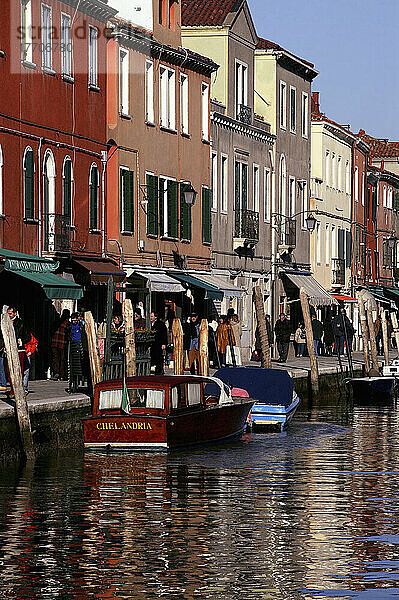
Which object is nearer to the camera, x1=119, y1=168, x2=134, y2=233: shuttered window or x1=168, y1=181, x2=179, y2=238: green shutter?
x1=119, y1=168, x2=134, y2=233: shuttered window

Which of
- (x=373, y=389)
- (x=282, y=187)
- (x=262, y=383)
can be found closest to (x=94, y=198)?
(x=262, y=383)

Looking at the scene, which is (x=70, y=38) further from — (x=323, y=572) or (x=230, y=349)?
(x=323, y=572)

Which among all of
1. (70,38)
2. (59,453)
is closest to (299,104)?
(70,38)

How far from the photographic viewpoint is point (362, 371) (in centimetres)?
5453

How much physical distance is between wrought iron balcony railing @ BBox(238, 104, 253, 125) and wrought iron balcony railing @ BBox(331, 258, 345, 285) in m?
18.3

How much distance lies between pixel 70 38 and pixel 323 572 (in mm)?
25569

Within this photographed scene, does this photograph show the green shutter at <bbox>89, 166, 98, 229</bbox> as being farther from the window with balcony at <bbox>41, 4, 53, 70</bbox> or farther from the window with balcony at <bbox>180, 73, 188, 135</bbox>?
the window with balcony at <bbox>180, 73, 188, 135</bbox>

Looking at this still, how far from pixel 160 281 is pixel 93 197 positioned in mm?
4040

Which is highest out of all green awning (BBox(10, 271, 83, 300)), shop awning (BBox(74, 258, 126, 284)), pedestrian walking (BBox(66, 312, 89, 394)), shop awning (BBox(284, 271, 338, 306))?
shop awning (BBox(284, 271, 338, 306))

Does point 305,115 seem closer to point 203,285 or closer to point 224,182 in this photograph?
point 224,182

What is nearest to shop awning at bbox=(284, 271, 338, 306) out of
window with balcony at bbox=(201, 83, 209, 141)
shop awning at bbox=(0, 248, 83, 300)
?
window with balcony at bbox=(201, 83, 209, 141)

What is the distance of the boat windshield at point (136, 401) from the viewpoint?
28922 mm

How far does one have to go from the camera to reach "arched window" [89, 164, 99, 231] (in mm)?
42719

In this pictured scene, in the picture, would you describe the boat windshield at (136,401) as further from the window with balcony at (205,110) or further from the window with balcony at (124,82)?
the window with balcony at (205,110)
